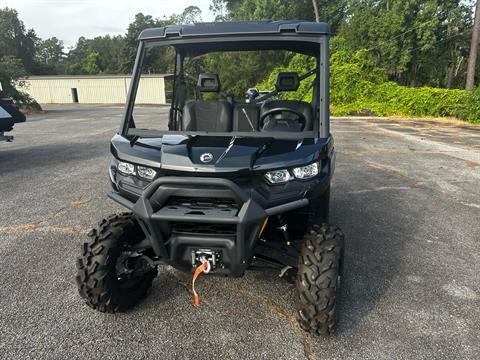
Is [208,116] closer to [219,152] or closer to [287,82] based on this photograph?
[287,82]

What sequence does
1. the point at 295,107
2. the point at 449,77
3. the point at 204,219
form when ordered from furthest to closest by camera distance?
1. the point at 449,77
2. the point at 295,107
3. the point at 204,219

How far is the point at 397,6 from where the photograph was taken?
33594mm

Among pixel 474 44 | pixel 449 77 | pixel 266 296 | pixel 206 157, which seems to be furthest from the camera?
pixel 449 77

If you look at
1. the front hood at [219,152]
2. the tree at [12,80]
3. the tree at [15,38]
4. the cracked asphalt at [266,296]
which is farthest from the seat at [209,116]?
the tree at [15,38]

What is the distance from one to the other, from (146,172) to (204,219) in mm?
538

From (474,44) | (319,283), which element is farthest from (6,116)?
(474,44)

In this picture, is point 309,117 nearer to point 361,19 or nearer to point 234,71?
point 234,71

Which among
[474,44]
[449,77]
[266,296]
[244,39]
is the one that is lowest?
[266,296]

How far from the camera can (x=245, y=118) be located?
3.15 meters

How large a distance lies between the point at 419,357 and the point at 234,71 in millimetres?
12494

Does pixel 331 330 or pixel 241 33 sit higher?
pixel 241 33

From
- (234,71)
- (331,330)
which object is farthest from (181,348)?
(234,71)

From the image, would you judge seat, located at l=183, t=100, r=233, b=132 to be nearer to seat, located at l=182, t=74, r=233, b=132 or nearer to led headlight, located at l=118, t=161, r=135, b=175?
seat, located at l=182, t=74, r=233, b=132

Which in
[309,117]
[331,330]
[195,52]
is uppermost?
[195,52]
